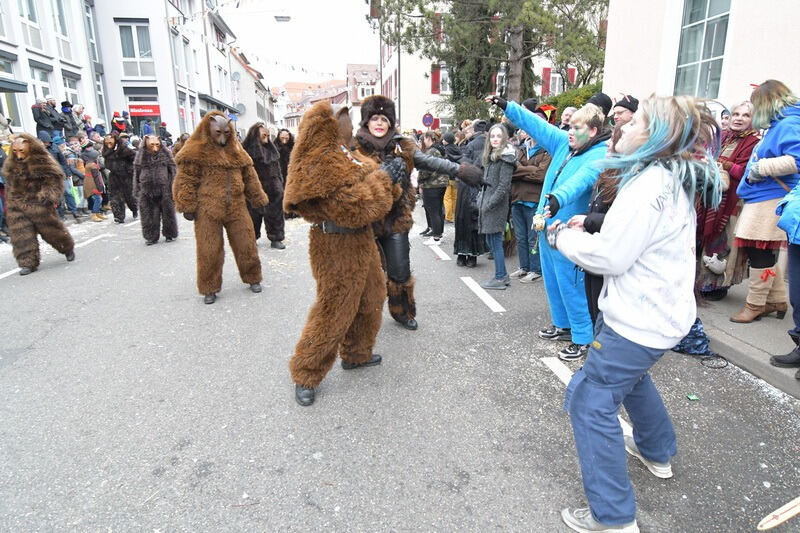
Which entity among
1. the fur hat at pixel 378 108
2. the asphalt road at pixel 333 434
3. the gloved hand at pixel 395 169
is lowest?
the asphalt road at pixel 333 434

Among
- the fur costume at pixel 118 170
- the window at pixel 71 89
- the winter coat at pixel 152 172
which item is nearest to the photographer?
the winter coat at pixel 152 172

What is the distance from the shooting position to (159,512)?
2.32 metres

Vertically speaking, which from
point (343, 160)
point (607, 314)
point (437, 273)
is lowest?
point (437, 273)

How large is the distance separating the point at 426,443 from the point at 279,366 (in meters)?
1.53

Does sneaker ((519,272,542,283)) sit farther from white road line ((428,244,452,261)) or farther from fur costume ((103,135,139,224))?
fur costume ((103,135,139,224))

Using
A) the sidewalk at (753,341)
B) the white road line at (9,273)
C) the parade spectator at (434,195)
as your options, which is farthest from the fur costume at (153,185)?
the sidewalk at (753,341)

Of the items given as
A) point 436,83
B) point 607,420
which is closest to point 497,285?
point 607,420

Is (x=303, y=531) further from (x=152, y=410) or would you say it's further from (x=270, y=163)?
(x=270, y=163)

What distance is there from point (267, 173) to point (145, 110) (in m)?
23.2

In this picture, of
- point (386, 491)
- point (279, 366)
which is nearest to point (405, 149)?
point (279, 366)

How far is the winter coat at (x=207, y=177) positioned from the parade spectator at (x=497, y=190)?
2815mm

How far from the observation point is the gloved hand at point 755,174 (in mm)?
3979

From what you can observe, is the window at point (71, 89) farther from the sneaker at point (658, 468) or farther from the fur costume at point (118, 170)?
the sneaker at point (658, 468)

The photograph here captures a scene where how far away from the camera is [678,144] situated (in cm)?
197
